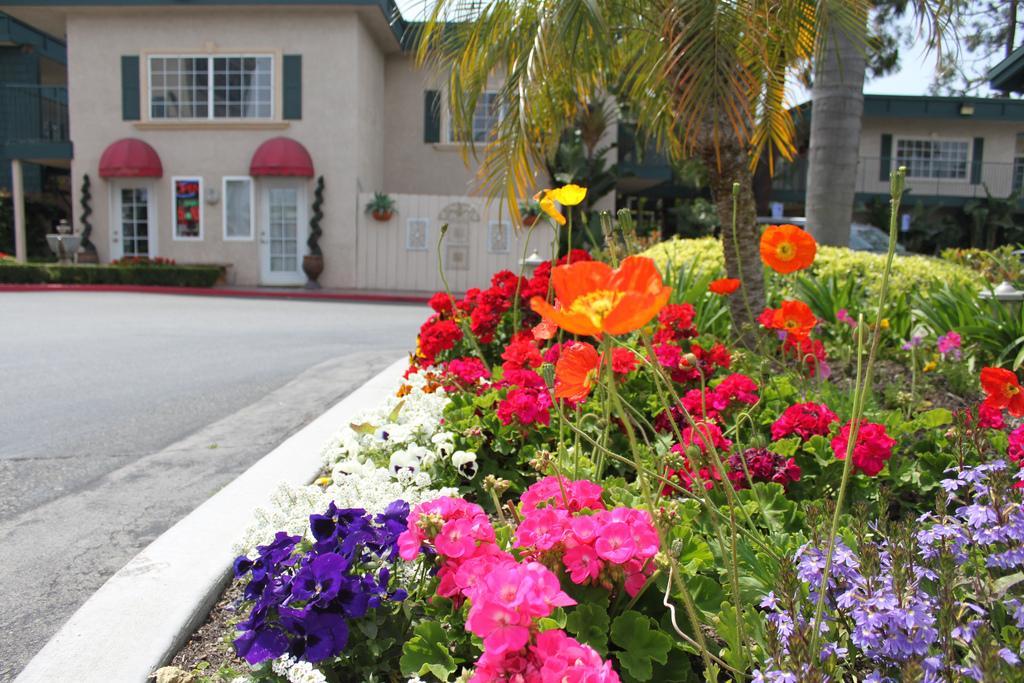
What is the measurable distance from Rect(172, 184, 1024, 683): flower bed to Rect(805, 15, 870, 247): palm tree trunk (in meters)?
4.66

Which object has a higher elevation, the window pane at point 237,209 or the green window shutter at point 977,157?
the green window shutter at point 977,157

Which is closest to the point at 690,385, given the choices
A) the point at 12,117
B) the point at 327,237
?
the point at 327,237

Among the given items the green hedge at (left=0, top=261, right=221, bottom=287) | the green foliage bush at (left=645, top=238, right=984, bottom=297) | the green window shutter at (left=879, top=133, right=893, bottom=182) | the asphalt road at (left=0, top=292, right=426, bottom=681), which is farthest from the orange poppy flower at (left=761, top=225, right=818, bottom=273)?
the green window shutter at (left=879, top=133, right=893, bottom=182)

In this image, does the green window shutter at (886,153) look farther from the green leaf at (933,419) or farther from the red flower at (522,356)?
the red flower at (522,356)

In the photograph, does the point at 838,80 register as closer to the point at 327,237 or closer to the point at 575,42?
the point at 575,42

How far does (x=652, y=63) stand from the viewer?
6.20 metres

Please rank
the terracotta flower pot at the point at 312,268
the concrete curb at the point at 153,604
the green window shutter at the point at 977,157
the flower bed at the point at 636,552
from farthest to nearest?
1. the green window shutter at the point at 977,157
2. the terracotta flower pot at the point at 312,268
3. the concrete curb at the point at 153,604
4. the flower bed at the point at 636,552

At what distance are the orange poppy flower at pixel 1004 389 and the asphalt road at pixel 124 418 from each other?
2668 millimetres

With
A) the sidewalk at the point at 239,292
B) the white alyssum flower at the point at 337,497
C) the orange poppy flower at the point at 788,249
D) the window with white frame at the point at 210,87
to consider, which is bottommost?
the sidewalk at the point at 239,292

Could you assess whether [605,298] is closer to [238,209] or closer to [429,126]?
[238,209]

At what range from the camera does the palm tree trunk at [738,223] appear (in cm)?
520

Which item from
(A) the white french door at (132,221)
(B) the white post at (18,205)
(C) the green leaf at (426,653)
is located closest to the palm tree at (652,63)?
(C) the green leaf at (426,653)

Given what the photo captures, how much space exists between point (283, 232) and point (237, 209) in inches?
44.0

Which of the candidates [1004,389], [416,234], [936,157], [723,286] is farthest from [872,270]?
[936,157]
